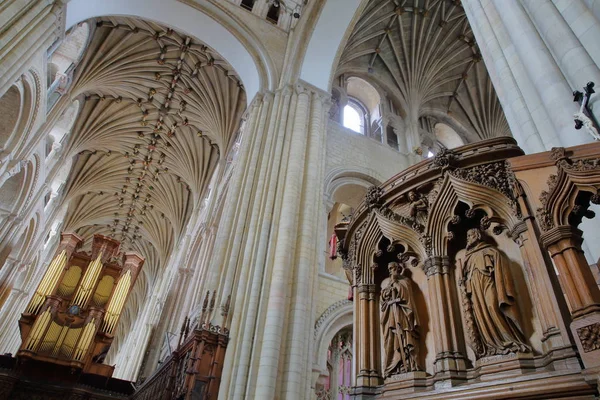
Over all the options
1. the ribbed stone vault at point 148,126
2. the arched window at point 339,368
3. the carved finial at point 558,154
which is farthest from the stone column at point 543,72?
the ribbed stone vault at point 148,126

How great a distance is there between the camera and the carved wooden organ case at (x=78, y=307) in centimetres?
1175

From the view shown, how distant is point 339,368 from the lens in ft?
25.3

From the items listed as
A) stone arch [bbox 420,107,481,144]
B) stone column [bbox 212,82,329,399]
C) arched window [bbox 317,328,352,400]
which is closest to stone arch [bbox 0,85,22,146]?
stone column [bbox 212,82,329,399]

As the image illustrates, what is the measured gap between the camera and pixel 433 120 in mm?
15188

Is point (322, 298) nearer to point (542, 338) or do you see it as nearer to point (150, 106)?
point (542, 338)

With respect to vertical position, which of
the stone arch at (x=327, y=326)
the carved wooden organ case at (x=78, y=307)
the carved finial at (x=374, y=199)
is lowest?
the carved finial at (x=374, y=199)

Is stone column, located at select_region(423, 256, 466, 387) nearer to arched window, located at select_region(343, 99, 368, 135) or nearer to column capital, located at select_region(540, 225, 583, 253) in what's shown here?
column capital, located at select_region(540, 225, 583, 253)

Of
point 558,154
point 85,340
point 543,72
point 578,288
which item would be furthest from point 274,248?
point 85,340

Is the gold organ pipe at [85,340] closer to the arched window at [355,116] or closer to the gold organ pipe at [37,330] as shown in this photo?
the gold organ pipe at [37,330]

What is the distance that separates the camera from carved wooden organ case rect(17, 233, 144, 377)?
11750mm

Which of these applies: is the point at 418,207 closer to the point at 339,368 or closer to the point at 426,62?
the point at 339,368

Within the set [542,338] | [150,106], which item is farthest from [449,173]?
[150,106]

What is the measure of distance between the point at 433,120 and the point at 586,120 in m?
13.6

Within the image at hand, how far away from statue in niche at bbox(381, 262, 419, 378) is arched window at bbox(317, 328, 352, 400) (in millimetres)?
5104
